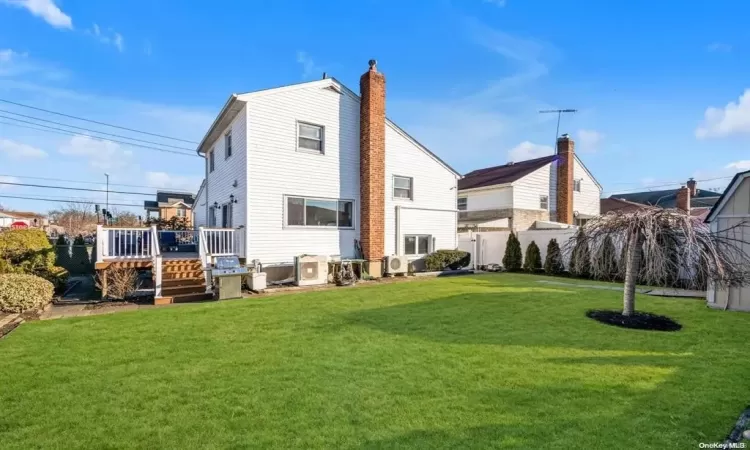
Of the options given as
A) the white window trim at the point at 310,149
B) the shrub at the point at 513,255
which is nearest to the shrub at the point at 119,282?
the white window trim at the point at 310,149

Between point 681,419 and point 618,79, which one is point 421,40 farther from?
point 681,419

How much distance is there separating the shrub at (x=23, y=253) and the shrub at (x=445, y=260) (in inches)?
526

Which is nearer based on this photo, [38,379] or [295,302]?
[38,379]

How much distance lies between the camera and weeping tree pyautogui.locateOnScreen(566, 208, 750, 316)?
6.78 meters

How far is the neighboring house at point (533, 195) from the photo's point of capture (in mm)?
21172

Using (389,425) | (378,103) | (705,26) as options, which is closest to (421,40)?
(378,103)

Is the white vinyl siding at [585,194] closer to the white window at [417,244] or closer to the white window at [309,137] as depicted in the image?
the white window at [417,244]

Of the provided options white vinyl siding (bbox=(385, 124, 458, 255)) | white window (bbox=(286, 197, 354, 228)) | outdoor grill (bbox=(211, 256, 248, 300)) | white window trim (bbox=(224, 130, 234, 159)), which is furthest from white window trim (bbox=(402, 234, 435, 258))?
white window trim (bbox=(224, 130, 234, 159))

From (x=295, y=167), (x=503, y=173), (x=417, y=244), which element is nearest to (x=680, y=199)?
(x=503, y=173)

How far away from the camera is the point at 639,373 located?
14.7ft

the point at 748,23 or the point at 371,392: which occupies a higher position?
the point at 748,23

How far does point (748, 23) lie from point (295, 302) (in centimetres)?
1425

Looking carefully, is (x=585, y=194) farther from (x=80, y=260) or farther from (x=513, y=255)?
(x=80, y=260)

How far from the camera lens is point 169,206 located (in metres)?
23.9
